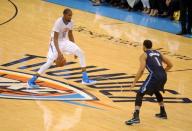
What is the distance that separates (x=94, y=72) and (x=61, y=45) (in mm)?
1403

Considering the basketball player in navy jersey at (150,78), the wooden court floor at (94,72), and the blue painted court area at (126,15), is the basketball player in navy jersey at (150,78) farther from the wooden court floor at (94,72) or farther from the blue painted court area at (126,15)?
the blue painted court area at (126,15)

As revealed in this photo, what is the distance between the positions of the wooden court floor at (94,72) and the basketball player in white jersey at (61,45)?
0.26 metres

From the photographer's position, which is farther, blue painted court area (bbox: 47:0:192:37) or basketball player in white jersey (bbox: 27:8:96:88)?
blue painted court area (bbox: 47:0:192:37)

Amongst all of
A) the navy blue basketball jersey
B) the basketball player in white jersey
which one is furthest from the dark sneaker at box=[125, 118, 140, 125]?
the basketball player in white jersey

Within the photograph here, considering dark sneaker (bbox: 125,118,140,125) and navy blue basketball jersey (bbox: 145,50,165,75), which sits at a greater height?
navy blue basketball jersey (bbox: 145,50,165,75)

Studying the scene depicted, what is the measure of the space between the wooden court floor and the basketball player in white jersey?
0.85 ft

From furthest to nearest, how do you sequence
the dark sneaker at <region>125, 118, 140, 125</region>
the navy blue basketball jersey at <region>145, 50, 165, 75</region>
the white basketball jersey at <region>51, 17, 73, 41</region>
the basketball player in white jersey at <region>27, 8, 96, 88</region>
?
the white basketball jersey at <region>51, 17, 73, 41</region>, the basketball player in white jersey at <region>27, 8, 96, 88</region>, the navy blue basketball jersey at <region>145, 50, 165, 75</region>, the dark sneaker at <region>125, 118, 140, 125</region>

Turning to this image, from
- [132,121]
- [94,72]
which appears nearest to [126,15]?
[94,72]

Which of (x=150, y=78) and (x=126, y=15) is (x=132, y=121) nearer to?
(x=150, y=78)

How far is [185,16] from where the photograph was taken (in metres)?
16.7

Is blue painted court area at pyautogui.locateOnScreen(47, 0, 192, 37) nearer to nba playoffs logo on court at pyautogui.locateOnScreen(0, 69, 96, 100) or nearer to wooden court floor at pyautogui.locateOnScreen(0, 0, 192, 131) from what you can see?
wooden court floor at pyautogui.locateOnScreen(0, 0, 192, 131)

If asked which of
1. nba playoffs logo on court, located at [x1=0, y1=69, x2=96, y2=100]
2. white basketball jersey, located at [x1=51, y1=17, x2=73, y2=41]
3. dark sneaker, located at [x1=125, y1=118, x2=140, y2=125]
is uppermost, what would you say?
white basketball jersey, located at [x1=51, y1=17, x2=73, y2=41]

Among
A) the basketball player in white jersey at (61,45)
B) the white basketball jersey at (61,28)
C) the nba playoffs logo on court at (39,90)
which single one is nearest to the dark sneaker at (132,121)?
the nba playoffs logo on court at (39,90)

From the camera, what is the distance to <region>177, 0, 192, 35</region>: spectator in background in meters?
16.7
